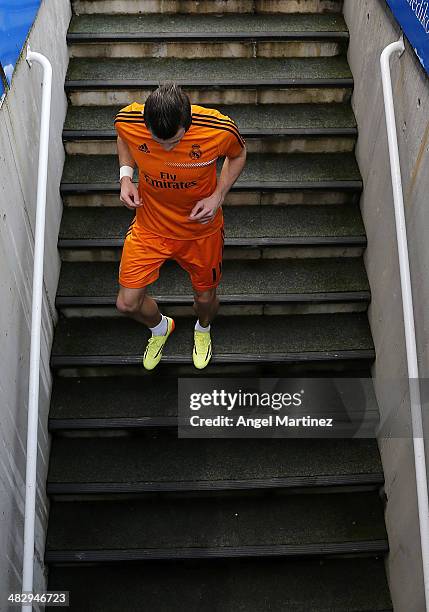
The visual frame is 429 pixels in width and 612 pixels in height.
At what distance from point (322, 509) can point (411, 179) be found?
5.46ft

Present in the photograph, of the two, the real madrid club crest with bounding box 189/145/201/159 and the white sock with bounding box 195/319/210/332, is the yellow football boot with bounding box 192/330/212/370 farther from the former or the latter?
the real madrid club crest with bounding box 189/145/201/159

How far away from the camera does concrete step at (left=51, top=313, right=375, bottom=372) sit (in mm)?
3197

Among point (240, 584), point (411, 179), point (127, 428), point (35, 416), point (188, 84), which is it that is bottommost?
point (240, 584)

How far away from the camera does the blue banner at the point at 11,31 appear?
2.28m

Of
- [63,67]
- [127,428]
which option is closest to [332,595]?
[127,428]

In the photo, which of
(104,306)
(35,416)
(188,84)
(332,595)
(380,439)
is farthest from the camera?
(188,84)

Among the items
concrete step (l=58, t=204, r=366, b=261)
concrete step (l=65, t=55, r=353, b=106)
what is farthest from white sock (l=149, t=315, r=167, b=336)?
concrete step (l=65, t=55, r=353, b=106)

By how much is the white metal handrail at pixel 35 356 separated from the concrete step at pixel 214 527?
0.56 metres

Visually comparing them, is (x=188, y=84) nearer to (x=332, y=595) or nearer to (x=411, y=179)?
(x=411, y=179)

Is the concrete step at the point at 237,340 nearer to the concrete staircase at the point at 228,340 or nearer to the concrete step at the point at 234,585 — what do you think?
the concrete staircase at the point at 228,340

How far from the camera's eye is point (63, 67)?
354cm

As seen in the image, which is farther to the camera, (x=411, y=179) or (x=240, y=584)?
(x=240, y=584)

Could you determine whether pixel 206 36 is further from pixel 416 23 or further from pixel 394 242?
pixel 394 242

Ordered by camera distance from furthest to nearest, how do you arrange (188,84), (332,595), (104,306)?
(188,84)
(104,306)
(332,595)
